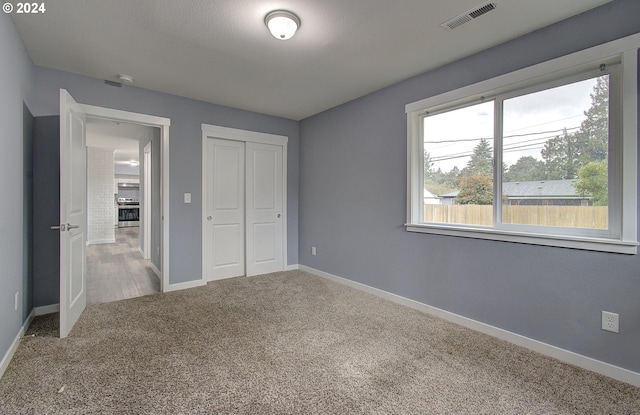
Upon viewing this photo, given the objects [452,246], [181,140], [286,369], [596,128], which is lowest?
[286,369]

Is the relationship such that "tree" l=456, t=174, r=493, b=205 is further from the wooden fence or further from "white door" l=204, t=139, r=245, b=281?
"white door" l=204, t=139, r=245, b=281

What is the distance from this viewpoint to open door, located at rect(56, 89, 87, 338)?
2459 millimetres

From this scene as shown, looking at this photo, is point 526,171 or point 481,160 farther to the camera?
point 481,160

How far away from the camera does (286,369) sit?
2.06 metres

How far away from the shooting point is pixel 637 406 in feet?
5.68

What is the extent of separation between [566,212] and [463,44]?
1598 mm

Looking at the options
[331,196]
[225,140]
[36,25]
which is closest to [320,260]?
[331,196]

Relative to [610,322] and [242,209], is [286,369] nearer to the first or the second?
[610,322]

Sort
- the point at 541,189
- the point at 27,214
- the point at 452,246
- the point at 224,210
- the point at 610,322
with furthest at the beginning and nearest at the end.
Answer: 1. the point at 224,210
2. the point at 452,246
3. the point at 27,214
4. the point at 541,189
5. the point at 610,322

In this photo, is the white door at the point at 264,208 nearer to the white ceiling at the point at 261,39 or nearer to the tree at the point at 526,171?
the white ceiling at the point at 261,39

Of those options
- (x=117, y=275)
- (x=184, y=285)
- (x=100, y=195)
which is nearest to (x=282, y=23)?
(x=184, y=285)

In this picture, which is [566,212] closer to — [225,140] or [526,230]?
[526,230]

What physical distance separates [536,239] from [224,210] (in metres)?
3.69

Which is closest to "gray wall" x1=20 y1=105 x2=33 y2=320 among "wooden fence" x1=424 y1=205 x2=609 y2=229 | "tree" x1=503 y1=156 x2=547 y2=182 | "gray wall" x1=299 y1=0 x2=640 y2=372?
"gray wall" x1=299 y1=0 x2=640 y2=372
